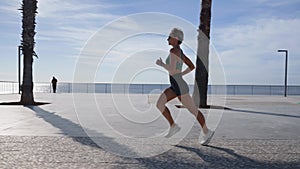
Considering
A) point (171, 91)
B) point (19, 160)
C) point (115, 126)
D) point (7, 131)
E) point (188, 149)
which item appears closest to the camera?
point (19, 160)

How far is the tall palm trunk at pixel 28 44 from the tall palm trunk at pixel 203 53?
6.77m

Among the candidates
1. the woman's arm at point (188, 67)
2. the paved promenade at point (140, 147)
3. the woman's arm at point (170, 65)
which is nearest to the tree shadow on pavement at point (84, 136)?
the paved promenade at point (140, 147)

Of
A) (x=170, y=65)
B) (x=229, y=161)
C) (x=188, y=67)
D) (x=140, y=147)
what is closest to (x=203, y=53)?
(x=188, y=67)

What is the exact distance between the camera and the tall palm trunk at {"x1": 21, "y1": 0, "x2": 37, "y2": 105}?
1394 cm

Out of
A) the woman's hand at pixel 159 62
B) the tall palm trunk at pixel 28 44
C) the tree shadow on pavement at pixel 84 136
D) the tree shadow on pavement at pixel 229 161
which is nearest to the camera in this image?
the tree shadow on pavement at pixel 229 161

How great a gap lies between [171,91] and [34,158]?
238cm

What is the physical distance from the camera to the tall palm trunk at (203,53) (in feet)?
44.3

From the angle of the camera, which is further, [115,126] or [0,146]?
[115,126]

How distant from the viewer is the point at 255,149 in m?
5.27

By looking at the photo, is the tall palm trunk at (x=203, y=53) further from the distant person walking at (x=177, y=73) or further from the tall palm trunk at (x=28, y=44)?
the distant person walking at (x=177, y=73)

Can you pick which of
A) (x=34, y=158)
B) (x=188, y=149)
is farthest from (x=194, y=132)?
(x=34, y=158)

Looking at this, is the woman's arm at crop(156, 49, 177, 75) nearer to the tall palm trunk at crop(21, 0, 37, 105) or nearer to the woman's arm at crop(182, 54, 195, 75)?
the woman's arm at crop(182, 54, 195, 75)

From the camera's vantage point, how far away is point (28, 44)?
14047mm

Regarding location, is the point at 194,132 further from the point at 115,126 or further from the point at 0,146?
the point at 0,146
